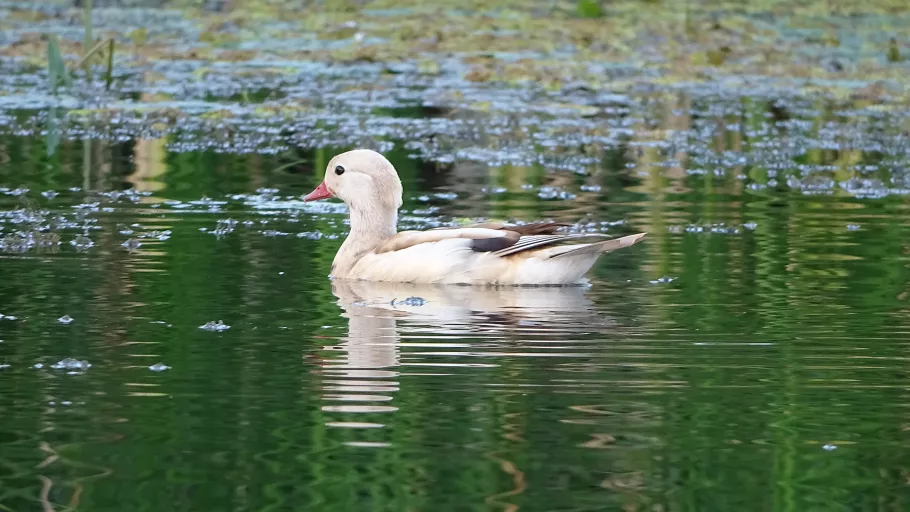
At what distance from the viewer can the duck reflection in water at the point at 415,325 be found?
681cm

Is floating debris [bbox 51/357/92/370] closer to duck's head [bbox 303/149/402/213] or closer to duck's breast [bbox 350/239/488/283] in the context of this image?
duck's breast [bbox 350/239/488/283]

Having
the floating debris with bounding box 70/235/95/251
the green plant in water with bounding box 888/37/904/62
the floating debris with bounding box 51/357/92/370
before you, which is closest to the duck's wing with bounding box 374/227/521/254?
the floating debris with bounding box 70/235/95/251

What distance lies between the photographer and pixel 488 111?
1861 cm

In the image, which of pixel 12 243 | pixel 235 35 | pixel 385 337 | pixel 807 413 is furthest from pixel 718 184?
pixel 235 35

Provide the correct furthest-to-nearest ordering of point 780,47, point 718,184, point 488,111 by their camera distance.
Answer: point 780,47 < point 488,111 < point 718,184

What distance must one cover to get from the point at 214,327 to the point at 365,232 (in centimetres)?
246

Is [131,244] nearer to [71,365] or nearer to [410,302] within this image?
[410,302]

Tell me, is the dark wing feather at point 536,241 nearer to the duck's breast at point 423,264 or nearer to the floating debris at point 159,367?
the duck's breast at point 423,264

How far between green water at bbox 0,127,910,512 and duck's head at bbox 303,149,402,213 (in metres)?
0.43

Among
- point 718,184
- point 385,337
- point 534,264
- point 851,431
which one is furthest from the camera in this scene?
point 718,184

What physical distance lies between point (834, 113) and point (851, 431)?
13.0m

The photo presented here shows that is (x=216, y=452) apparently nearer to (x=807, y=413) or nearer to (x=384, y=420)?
(x=384, y=420)

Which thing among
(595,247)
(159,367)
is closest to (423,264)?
(595,247)

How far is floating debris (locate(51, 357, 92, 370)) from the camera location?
7133 millimetres
